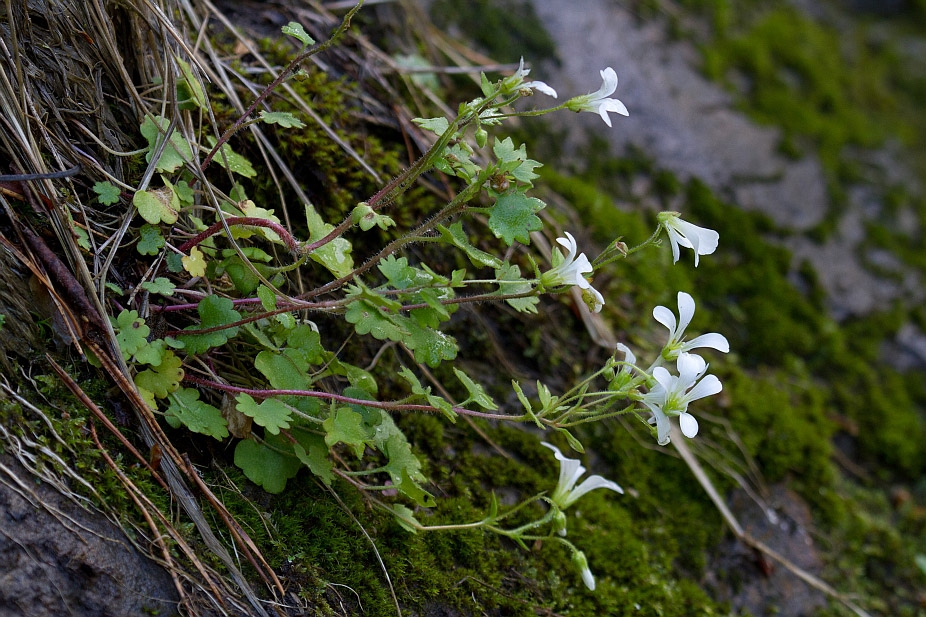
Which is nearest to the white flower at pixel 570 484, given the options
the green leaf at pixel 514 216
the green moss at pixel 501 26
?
the green leaf at pixel 514 216

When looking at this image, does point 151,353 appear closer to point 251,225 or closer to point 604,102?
point 251,225

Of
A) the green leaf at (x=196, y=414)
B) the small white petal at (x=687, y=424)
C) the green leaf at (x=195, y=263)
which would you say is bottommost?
the small white petal at (x=687, y=424)

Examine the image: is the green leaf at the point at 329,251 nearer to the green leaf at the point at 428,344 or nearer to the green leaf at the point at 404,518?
the green leaf at the point at 428,344

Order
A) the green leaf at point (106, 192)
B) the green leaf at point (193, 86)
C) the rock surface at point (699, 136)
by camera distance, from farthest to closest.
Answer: the rock surface at point (699, 136)
the green leaf at point (193, 86)
the green leaf at point (106, 192)

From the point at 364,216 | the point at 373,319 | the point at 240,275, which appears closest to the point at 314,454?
the point at 373,319

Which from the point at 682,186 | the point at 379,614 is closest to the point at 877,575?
the point at 682,186

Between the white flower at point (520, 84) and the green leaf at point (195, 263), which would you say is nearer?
the white flower at point (520, 84)

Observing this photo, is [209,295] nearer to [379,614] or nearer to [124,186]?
[124,186]
